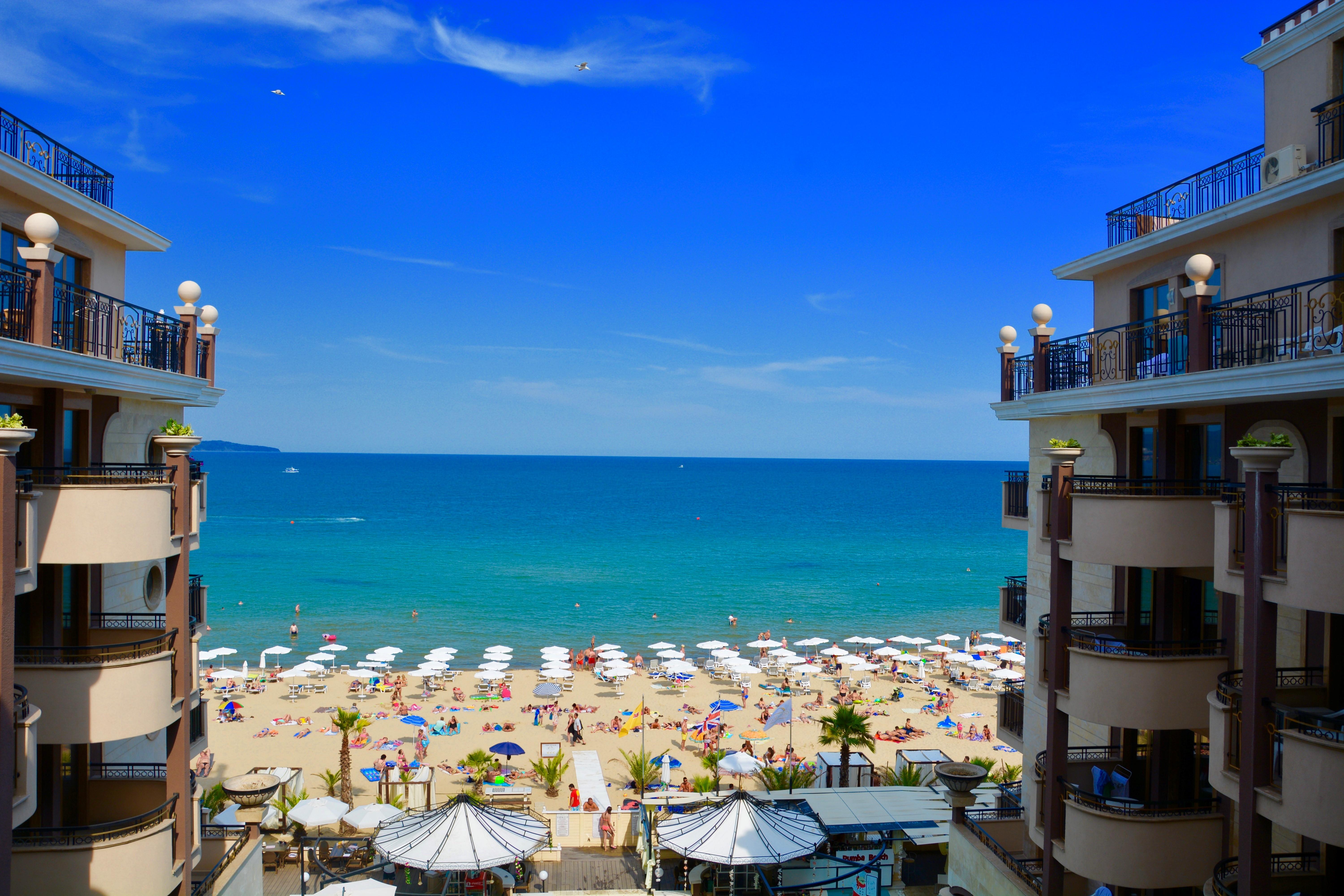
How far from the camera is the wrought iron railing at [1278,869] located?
10.2 metres

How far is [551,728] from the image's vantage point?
3491 cm

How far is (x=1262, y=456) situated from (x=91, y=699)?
1466 centimetres

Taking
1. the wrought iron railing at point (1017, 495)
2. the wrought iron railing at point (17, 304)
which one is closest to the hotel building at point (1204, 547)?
the wrought iron railing at point (1017, 495)

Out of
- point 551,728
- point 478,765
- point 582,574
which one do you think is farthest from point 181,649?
point 582,574

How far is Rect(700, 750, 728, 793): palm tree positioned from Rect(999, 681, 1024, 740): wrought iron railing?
8403 millimetres

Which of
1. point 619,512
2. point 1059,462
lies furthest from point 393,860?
point 619,512

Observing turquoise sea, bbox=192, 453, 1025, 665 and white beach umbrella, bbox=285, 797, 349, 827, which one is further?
turquoise sea, bbox=192, 453, 1025, 665

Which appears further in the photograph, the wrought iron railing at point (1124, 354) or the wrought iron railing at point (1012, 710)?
the wrought iron railing at point (1012, 710)

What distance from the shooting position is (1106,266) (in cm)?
1614

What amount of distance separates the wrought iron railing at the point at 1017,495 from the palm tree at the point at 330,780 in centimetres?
1966

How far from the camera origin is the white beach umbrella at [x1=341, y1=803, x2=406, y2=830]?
69.1ft

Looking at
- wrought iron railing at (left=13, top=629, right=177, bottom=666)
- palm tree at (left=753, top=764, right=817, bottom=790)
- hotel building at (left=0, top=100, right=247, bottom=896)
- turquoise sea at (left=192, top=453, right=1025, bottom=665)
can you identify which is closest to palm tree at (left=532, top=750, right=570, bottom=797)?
palm tree at (left=753, top=764, right=817, bottom=790)

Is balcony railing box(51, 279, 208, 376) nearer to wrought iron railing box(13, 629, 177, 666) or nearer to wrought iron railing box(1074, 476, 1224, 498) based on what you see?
wrought iron railing box(13, 629, 177, 666)

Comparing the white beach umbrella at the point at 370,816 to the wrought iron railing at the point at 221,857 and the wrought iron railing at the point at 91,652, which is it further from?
the wrought iron railing at the point at 91,652
